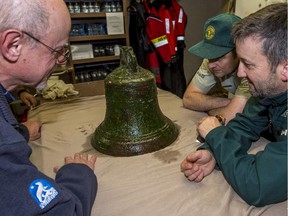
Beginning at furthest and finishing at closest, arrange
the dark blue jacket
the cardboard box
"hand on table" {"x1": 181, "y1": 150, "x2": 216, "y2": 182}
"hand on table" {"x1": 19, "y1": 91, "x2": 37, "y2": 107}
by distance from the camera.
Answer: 1. the cardboard box
2. "hand on table" {"x1": 19, "y1": 91, "x2": 37, "y2": 107}
3. "hand on table" {"x1": 181, "y1": 150, "x2": 216, "y2": 182}
4. the dark blue jacket

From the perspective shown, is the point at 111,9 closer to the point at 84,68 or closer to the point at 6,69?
the point at 84,68

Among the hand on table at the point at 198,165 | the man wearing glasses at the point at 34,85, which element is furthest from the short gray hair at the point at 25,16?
the hand on table at the point at 198,165

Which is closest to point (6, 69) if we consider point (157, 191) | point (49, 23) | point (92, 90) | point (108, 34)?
point (49, 23)

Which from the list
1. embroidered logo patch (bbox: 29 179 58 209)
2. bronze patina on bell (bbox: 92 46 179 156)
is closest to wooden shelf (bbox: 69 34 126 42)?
bronze patina on bell (bbox: 92 46 179 156)

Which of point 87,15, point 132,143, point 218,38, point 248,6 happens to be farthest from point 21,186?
point 87,15

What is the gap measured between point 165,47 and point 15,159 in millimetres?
2380

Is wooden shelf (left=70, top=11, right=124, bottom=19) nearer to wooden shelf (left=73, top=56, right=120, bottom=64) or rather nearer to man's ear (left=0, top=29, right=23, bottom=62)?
wooden shelf (left=73, top=56, right=120, bottom=64)

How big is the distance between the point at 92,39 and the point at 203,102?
1.64m

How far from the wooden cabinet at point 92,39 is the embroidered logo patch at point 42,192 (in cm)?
211

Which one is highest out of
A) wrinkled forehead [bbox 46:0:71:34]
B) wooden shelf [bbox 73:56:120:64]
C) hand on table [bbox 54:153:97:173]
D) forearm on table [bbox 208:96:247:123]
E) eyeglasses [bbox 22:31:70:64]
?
wrinkled forehead [bbox 46:0:71:34]

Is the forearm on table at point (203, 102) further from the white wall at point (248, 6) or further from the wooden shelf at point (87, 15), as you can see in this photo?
the wooden shelf at point (87, 15)

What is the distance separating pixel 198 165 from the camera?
34.5 inches

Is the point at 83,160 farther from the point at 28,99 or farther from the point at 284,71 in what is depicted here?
the point at 28,99

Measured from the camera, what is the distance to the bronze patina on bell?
104cm
